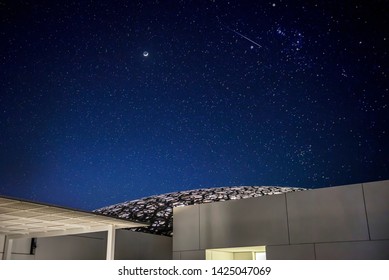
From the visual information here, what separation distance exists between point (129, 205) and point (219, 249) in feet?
206

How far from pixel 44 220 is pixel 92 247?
786 cm

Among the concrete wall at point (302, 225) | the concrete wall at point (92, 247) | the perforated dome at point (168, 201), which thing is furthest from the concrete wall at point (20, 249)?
the perforated dome at point (168, 201)

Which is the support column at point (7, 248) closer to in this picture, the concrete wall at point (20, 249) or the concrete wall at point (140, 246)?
the concrete wall at point (20, 249)

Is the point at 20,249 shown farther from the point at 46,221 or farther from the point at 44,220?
the point at 44,220

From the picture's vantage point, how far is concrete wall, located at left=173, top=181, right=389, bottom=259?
1104cm

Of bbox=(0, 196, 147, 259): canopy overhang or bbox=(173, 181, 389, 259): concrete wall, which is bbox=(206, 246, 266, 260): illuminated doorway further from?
bbox=(0, 196, 147, 259): canopy overhang

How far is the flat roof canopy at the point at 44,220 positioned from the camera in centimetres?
1281

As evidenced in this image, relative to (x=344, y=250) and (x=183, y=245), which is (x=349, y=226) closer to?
(x=344, y=250)

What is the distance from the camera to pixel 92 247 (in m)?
22.8

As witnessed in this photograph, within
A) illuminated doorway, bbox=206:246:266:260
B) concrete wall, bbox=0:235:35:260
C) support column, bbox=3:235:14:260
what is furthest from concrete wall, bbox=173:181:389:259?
support column, bbox=3:235:14:260

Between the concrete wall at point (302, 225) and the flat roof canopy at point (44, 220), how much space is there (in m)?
3.09

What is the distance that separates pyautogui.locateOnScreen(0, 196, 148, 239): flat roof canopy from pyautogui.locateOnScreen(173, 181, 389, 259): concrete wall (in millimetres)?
3088

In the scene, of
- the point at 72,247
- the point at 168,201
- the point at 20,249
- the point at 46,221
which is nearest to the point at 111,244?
the point at 46,221
